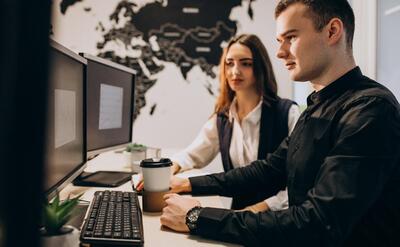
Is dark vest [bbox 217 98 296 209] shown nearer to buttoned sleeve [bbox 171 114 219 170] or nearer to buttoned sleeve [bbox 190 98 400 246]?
buttoned sleeve [bbox 171 114 219 170]

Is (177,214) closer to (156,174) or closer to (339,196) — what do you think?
(156,174)

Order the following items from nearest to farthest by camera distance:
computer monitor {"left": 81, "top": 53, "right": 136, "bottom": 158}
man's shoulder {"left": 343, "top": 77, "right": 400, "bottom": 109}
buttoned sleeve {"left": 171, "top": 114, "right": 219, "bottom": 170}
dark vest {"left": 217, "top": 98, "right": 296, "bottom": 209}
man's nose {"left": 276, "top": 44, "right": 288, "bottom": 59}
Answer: man's shoulder {"left": 343, "top": 77, "right": 400, "bottom": 109} < man's nose {"left": 276, "top": 44, "right": 288, "bottom": 59} < computer monitor {"left": 81, "top": 53, "right": 136, "bottom": 158} < dark vest {"left": 217, "top": 98, "right": 296, "bottom": 209} < buttoned sleeve {"left": 171, "top": 114, "right": 219, "bottom": 170}

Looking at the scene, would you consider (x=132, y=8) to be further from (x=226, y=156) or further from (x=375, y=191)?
(x=375, y=191)

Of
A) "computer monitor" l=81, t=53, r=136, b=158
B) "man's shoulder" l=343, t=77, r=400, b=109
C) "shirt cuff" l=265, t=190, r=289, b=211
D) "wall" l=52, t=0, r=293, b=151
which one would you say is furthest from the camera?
"wall" l=52, t=0, r=293, b=151

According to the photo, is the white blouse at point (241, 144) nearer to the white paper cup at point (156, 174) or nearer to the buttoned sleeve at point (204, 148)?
the buttoned sleeve at point (204, 148)

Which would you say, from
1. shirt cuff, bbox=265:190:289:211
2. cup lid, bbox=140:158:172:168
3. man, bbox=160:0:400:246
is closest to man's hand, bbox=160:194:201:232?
man, bbox=160:0:400:246

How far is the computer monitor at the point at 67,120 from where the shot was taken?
1.01 metres

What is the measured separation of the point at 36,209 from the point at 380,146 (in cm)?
82

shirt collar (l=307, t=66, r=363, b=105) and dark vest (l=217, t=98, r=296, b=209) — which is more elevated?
shirt collar (l=307, t=66, r=363, b=105)

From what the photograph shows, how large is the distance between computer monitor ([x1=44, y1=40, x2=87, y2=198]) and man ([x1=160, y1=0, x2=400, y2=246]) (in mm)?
300

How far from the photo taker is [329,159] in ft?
2.89

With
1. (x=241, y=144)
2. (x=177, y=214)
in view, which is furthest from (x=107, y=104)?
(x=177, y=214)

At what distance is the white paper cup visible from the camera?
42.8 inches

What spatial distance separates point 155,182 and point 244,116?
1.03 metres
